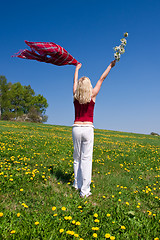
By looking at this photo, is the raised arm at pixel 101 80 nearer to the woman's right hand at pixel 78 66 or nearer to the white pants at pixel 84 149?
the white pants at pixel 84 149

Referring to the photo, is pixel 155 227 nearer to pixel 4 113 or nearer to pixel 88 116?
pixel 88 116

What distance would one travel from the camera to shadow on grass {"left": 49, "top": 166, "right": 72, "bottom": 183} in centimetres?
598

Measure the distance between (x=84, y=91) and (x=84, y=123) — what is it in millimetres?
794

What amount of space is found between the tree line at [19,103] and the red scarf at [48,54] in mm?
55183

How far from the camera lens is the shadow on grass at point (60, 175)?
598 cm

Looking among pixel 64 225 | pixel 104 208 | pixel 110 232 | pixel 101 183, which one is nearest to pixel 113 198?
pixel 104 208

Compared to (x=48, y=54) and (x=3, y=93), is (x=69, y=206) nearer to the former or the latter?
(x=48, y=54)

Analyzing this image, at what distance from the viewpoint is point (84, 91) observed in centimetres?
457

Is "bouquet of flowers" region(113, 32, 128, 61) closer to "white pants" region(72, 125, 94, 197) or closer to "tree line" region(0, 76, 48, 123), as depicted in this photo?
"white pants" region(72, 125, 94, 197)

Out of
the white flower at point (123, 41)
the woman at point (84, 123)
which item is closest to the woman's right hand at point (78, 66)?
the woman at point (84, 123)

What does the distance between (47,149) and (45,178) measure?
429cm

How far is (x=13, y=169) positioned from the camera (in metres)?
6.05

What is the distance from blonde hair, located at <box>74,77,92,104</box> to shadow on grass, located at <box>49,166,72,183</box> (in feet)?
9.05

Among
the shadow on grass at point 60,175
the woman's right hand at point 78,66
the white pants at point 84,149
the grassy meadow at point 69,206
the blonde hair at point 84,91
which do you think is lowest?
the grassy meadow at point 69,206
